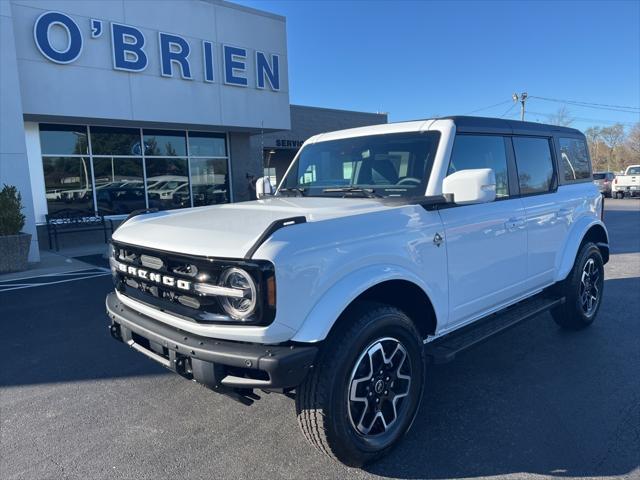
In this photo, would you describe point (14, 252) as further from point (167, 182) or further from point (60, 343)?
point (167, 182)

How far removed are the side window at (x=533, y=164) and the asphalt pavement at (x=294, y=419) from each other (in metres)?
1.52

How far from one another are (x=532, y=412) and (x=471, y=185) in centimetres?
165

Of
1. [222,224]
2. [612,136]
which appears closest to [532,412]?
[222,224]

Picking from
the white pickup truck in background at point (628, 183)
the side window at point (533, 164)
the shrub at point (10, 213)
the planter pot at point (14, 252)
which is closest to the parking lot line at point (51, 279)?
the planter pot at point (14, 252)

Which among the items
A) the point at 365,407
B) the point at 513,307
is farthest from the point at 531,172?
the point at 365,407

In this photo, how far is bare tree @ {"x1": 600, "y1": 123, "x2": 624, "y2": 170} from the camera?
67.4 metres

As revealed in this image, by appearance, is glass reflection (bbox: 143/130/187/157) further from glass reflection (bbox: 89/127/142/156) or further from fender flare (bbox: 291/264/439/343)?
fender flare (bbox: 291/264/439/343)

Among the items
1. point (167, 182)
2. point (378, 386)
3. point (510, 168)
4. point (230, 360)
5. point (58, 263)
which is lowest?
point (58, 263)

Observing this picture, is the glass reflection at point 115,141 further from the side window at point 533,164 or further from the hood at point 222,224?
the side window at point 533,164

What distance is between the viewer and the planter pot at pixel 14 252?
9188 millimetres

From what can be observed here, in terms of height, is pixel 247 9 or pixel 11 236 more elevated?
pixel 247 9

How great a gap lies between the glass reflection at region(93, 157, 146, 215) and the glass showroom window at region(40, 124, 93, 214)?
291 millimetres

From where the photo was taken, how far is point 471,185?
3.00 meters

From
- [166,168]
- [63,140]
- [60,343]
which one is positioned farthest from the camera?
[166,168]
